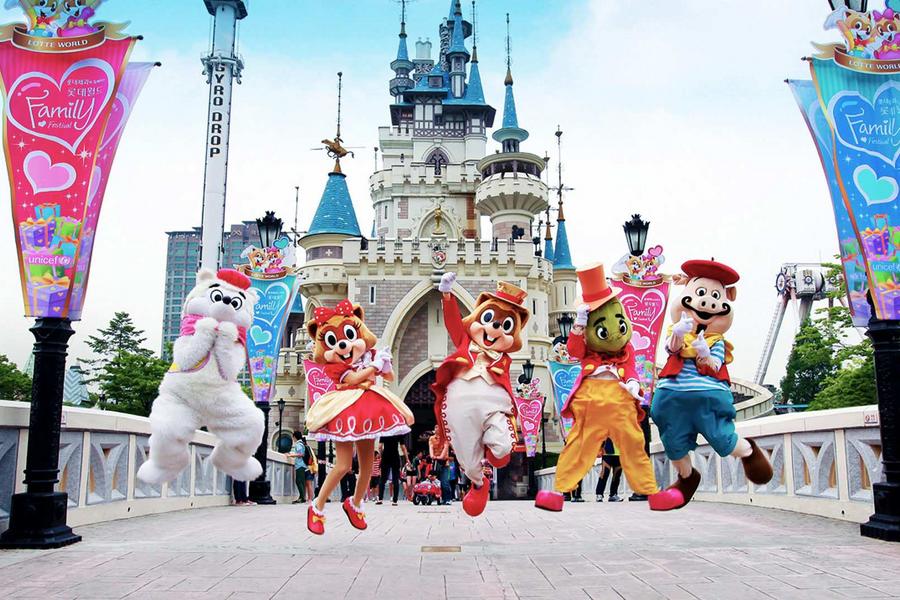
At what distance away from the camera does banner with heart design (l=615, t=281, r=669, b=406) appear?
36.1ft

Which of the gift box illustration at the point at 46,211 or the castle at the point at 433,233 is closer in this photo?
the gift box illustration at the point at 46,211

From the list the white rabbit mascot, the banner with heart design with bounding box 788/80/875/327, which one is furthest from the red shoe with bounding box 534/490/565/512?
Answer: the banner with heart design with bounding box 788/80/875/327

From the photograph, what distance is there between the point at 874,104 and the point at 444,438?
197 inches

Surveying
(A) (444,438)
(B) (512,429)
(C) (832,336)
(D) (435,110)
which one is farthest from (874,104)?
(D) (435,110)

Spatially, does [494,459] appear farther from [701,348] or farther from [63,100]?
[63,100]

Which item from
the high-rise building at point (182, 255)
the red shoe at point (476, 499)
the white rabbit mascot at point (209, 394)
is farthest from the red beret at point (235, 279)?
the high-rise building at point (182, 255)

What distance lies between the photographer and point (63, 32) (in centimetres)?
703

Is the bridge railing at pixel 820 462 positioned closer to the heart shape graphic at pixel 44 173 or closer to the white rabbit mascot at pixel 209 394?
the white rabbit mascot at pixel 209 394

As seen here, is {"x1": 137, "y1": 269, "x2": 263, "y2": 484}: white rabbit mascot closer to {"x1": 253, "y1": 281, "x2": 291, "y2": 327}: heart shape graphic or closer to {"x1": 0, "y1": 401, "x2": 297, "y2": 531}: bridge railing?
{"x1": 0, "y1": 401, "x2": 297, "y2": 531}: bridge railing

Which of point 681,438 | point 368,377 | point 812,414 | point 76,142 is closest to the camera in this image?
point 681,438

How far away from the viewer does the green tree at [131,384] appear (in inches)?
1415

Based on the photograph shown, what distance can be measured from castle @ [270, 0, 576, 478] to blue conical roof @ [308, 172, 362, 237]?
0.20 ft

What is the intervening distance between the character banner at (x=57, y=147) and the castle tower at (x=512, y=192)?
3116 centimetres

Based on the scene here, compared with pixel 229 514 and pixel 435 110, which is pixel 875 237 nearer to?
pixel 229 514
